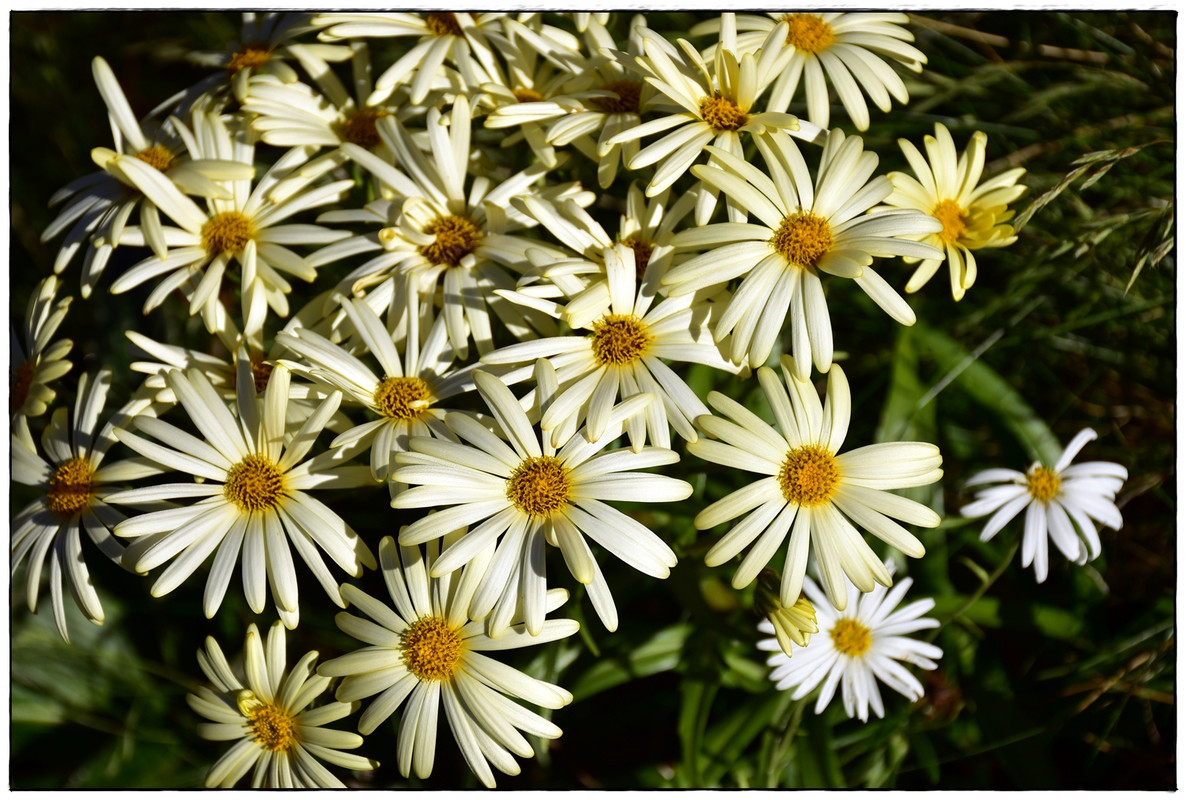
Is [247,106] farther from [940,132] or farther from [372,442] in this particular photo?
[940,132]

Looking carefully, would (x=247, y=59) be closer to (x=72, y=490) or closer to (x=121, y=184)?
(x=121, y=184)

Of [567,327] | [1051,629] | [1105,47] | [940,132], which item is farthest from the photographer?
[1105,47]

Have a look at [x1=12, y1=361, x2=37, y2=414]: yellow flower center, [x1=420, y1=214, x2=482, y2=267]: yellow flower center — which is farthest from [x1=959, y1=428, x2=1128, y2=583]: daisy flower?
[x1=12, y1=361, x2=37, y2=414]: yellow flower center

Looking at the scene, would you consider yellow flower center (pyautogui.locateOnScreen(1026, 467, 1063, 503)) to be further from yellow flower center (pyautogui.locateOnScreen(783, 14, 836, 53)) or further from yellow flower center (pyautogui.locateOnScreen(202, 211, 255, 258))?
yellow flower center (pyautogui.locateOnScreen(202, 211, 255, 258))

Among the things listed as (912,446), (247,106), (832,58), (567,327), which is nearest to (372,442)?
(567,327)

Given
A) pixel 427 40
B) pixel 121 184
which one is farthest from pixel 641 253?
pixel 121 184

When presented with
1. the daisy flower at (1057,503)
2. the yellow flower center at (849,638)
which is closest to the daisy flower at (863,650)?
the yellow flower center at (849,638)
